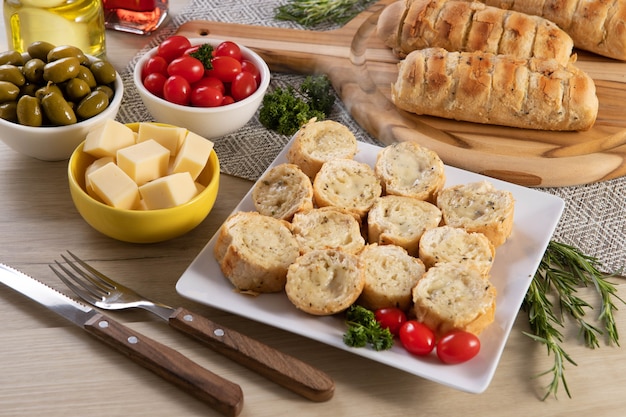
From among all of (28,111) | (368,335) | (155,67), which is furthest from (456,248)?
(28,111)

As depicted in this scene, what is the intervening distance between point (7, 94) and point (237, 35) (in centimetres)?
147

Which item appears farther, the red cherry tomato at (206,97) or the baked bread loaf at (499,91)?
the baked bread loaf at (499,91)

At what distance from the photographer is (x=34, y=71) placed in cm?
323

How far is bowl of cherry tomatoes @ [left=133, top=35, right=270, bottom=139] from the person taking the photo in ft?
11.3

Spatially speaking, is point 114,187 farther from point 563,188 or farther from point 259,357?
point 563,188

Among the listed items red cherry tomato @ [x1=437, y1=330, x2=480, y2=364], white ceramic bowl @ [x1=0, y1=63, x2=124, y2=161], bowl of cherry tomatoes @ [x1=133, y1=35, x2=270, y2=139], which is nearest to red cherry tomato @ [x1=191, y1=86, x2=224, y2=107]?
bowl of cherry tomatoes @ [x1=133, y1=35, x2=270, y2=139]

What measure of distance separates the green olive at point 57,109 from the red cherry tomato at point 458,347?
1.75 meters

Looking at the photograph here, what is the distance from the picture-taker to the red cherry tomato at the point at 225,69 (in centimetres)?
353

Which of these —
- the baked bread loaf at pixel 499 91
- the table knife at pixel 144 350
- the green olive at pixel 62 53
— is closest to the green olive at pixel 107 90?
the green olive at pixel 62 53

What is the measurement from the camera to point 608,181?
11.7 feet

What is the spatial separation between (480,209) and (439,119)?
0.89m

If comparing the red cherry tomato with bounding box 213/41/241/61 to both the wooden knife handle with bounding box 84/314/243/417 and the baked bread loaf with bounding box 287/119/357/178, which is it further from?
the wooden knife handle with bounding box 84/314/243/417

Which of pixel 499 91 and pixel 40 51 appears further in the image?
pixel 499 91

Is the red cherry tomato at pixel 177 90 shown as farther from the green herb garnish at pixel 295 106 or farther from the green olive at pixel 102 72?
the green herb garnish at pixel 295 106
